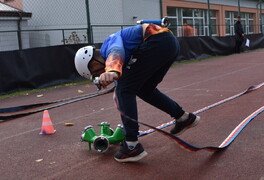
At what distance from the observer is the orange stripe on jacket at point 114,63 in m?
3.05

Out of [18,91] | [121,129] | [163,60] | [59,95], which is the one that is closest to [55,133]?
[121,129]

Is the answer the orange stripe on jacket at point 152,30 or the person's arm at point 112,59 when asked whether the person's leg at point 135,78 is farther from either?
the person's arm at point 112,59

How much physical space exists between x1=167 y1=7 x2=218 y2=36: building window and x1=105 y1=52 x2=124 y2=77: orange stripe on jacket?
16.0 metres

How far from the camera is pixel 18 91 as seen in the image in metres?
10.1

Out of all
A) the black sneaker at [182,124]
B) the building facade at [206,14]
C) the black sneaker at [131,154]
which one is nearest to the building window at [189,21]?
the building facade at [206,14]

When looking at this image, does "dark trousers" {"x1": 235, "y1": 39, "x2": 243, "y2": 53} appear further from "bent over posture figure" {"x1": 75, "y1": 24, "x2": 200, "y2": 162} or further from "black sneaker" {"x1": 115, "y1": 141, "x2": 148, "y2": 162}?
"black sneaker" {"x1": 115, "y1": 141, "x2": 148, "y2": 162}

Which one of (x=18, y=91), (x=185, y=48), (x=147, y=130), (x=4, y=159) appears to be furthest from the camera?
(x=185, y=48)

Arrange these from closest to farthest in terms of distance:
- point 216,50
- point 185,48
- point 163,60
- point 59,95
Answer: point 163,60 → point 59,95 → point 185,48 → point 216,50

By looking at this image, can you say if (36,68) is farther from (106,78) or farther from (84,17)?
(84,17)

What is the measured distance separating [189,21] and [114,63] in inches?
910

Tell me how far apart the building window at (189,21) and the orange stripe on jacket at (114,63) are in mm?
15973

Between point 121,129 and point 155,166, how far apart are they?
0.71 m

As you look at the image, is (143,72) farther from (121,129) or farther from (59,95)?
(59,95)

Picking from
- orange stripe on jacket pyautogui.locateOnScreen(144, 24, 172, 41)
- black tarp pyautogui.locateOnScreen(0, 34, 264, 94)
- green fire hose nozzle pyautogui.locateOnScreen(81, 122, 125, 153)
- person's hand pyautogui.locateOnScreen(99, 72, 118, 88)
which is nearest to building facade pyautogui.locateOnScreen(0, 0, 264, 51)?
black tarp pyautogui.locateOnScreen(0, 34, 264, 94)
